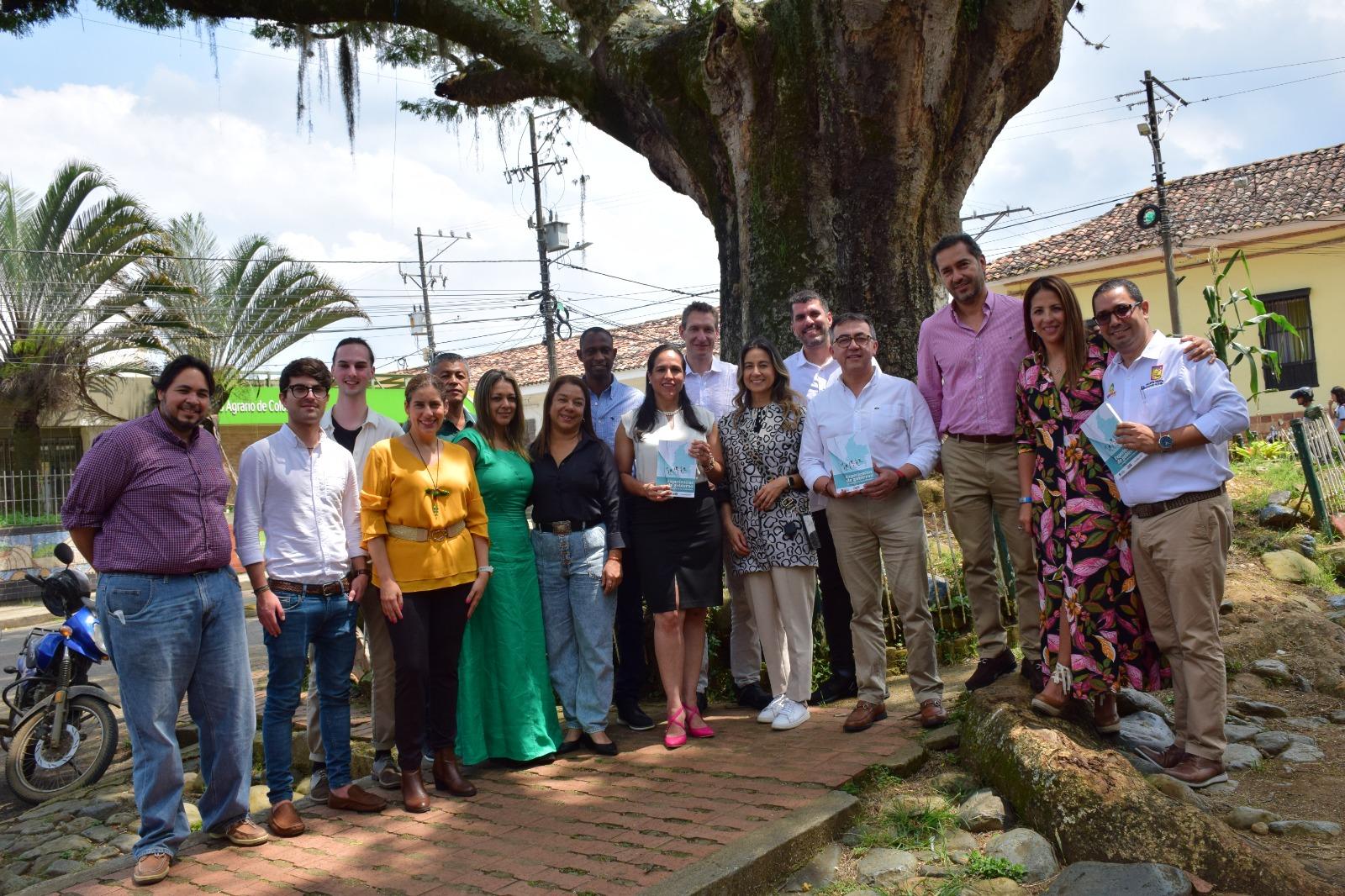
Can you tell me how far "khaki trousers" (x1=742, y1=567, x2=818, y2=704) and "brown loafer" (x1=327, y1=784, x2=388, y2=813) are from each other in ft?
6.71

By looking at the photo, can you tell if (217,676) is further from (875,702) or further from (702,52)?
(702,52)

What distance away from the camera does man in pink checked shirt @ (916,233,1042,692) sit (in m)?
5.04

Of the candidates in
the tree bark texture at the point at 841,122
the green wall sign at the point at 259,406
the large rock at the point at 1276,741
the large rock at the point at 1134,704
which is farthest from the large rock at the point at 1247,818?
the green wall sign at the point at 259,406

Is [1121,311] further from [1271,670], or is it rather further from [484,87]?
[484,87]

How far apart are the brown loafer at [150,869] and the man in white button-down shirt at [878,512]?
10.0 feet

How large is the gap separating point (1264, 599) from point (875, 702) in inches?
132

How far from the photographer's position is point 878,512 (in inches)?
205

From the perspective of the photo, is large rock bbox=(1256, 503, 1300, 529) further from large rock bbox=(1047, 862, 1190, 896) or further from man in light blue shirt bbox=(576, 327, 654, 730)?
large rock bbox=(1047, 862, 1190, 896)

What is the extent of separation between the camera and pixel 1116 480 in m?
4.43

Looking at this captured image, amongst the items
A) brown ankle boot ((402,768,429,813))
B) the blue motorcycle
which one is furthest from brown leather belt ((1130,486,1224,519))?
the blue motorcycle

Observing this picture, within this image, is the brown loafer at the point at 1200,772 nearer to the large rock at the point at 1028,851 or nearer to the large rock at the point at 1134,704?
the large rock at the point at 1134,704

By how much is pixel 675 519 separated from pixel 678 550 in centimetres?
16

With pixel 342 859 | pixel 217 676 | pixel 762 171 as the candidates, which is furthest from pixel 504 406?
pixel 762 171

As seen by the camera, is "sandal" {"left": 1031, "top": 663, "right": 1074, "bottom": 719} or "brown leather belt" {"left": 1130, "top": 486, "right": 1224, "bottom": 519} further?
"sandal" {"left": 1031, "top": 663, "right": 1074, "bottom": 719}
